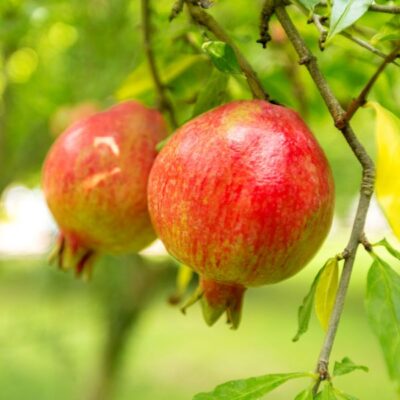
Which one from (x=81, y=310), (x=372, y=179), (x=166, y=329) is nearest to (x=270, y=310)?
(x=166, y=329)

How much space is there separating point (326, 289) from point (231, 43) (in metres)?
0.34

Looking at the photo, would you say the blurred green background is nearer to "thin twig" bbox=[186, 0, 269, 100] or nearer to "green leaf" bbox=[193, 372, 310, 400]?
"thin twig" bbox=[186, 0, 269, 100]

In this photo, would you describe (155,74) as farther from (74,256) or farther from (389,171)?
(389,171)

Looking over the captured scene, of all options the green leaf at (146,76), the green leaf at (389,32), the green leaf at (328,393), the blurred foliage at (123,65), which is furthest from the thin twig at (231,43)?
the green leaf at (328,393)

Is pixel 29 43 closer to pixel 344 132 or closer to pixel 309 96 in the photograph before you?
pixel 309 96

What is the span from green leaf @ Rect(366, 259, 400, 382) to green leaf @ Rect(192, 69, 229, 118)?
0.33 m

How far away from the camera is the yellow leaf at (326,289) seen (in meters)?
0.91

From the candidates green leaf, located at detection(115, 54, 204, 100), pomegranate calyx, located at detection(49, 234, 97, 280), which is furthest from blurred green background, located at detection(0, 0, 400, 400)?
pomegranate calyx, located at detection(49, 234, 97, 280)

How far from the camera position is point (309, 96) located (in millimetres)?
1948

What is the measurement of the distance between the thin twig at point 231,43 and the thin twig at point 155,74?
22 centimetres

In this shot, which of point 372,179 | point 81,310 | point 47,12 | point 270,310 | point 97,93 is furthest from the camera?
point 270,310

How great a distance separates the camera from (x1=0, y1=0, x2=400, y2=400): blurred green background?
150 centimetres

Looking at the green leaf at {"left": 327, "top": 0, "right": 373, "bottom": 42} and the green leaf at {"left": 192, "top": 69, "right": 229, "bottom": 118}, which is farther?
the green leaf at {"left": 192, "top": 69, "right": 229, "bottom": 118}

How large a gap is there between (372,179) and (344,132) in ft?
0.19
